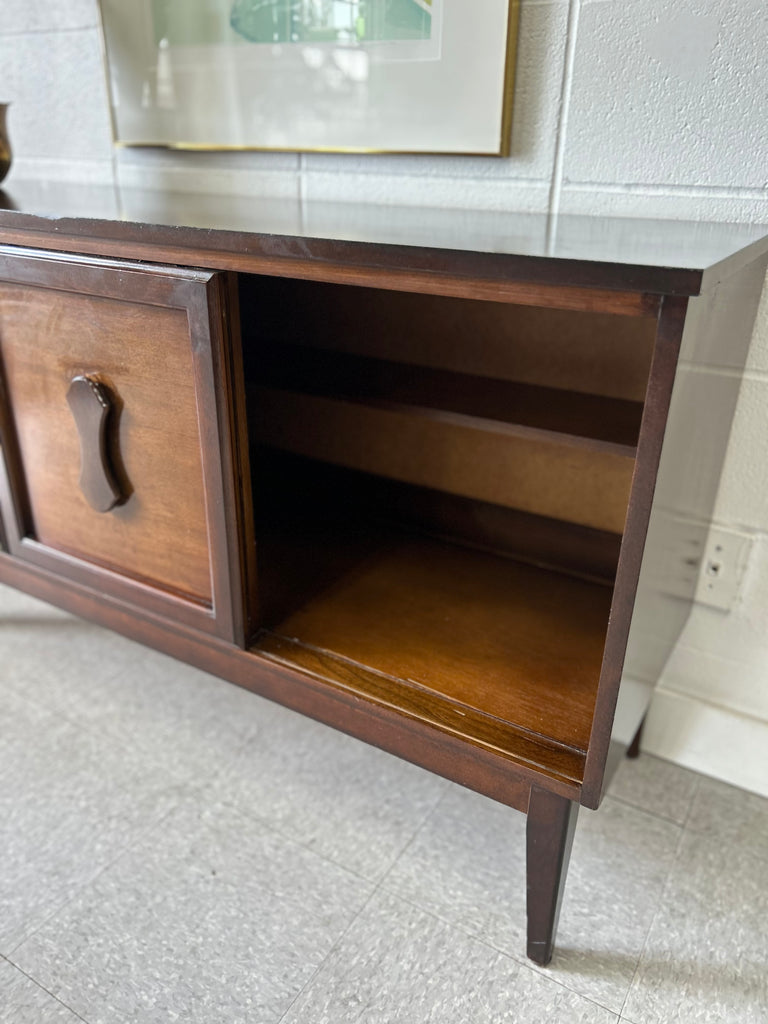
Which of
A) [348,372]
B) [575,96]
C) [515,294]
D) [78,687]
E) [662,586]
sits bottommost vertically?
[78,687]

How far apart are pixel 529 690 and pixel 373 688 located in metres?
0.17

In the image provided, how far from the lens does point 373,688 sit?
2.68 ft

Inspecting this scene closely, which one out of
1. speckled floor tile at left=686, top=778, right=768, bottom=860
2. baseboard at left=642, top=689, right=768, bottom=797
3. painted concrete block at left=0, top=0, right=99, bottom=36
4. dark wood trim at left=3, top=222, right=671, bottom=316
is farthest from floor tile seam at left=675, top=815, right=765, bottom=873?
painted concrete block at left=0, top=0, right=99, bottom=36

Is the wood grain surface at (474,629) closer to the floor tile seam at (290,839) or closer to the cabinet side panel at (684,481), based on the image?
the cabinet side panel at (684,481)

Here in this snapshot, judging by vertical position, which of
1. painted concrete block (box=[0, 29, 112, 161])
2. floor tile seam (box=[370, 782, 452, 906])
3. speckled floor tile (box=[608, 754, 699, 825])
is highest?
painted concrete block (box=[0, 29, 112, 161])

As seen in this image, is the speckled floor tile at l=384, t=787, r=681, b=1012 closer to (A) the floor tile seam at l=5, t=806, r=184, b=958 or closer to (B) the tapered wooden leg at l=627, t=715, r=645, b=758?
(B) the tapered wooden leg at l=627, t=715, r=645, b=758

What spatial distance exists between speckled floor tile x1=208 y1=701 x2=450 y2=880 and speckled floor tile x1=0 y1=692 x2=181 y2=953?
115mm

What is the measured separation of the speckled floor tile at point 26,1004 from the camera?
768 mm

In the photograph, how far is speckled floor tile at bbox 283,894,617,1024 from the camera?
2.55 feet

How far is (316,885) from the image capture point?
3.01ft

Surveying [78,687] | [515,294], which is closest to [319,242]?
[515,294]

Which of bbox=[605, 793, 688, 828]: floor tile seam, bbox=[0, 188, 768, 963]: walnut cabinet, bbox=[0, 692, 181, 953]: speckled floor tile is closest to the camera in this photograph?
bbox=[0, 188, 768, 963]: walnut cabinet

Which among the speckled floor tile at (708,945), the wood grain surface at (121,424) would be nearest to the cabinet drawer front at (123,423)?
the wood grain surface at (121,424)

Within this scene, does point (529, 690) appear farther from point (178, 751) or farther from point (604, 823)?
point (178, 751)
